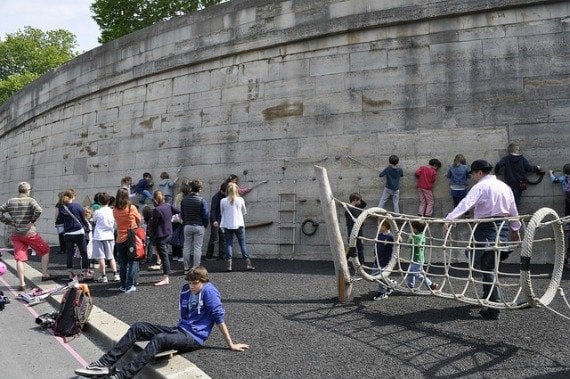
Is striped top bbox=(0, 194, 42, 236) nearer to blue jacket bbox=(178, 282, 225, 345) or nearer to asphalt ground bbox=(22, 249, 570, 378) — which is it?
asphalt ground bbox=(22, 249, 570, 378)

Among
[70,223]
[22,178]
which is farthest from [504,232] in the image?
[22,178]

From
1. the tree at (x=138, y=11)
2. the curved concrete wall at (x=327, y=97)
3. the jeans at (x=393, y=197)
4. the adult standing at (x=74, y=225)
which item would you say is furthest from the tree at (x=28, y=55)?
the jeans at (x=393, y=197)

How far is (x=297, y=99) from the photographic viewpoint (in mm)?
10172

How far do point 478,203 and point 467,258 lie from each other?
49.4 inches

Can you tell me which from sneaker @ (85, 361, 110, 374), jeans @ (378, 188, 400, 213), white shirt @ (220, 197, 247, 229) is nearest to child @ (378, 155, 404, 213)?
jeans @ (378, 188, 400, 213)

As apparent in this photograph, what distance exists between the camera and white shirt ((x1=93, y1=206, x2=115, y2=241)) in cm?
827

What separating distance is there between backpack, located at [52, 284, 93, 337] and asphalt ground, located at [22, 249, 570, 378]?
1.46 ft

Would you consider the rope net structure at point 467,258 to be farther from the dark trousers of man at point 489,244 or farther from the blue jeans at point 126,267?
the blue jeans at point 126,267

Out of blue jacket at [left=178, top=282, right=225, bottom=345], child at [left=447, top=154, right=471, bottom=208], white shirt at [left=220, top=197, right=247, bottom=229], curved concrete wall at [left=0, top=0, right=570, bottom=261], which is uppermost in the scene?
curved concrete wall at [left=0, top=0, right=570, bottom=261]

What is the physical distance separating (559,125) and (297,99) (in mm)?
4700

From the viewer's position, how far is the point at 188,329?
476 cm

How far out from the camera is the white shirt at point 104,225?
827 cm

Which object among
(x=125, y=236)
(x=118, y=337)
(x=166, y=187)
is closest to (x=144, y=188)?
(x=166, y=187)

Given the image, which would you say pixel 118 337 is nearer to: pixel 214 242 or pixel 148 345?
pixel 148 345
